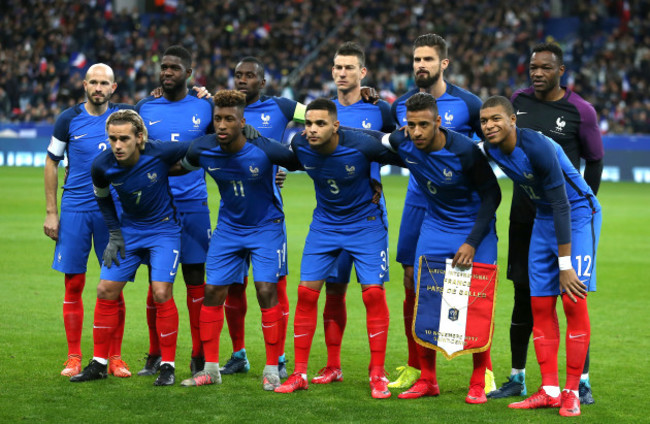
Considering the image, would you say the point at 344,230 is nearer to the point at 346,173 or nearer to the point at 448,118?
the point at 346,173

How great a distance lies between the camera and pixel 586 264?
6.36m

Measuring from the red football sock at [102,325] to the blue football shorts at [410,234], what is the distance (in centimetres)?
226

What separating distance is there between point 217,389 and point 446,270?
1.92 metres

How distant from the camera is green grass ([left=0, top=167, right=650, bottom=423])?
20.4ft

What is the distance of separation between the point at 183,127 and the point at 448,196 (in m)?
2.34

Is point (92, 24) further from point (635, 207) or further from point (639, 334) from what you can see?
point (639, 334)

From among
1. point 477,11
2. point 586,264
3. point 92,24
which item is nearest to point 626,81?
point 477,11

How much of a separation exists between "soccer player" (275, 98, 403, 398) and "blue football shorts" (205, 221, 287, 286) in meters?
0.24

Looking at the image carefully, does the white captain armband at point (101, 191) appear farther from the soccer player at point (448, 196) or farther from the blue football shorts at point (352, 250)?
the soccer player at point (448, 196)

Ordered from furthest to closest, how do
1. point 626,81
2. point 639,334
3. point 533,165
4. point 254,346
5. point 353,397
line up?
point 626,81, point 639,334, point 254,346, point 353,397, point 533,165

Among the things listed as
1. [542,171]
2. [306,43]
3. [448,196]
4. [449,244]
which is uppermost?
[306,43]

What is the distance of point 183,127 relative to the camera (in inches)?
300

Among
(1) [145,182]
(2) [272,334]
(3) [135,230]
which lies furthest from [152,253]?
(2) [272,334]

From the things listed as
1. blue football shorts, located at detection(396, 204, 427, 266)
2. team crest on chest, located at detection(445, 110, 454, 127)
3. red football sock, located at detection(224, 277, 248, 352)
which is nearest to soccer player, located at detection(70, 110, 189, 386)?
red football sock, located at detection(224, 277, 248, 352)
